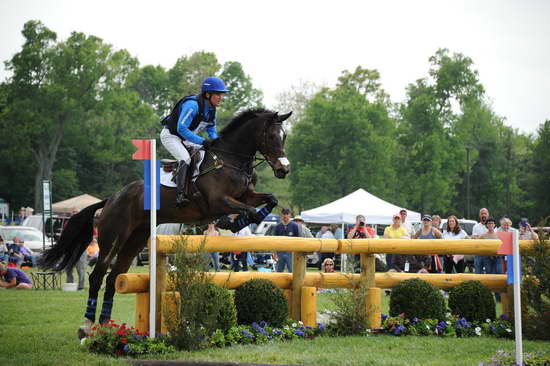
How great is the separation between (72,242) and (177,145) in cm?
211

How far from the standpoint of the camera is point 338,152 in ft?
167

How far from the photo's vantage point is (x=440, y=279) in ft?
30.8

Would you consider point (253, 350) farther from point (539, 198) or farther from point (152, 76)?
point (152, 76)

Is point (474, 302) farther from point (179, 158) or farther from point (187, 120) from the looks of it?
point (187, 120)

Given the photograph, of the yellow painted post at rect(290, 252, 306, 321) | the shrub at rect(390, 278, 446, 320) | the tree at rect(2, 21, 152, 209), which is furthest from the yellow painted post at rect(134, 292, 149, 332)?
the tree at rect(2, 21, 152, 209)

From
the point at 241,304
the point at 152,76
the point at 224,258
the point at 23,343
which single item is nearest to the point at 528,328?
the point at 241,304

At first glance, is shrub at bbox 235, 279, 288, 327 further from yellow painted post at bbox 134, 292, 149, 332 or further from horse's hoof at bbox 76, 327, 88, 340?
horse's hoof at bbox 76, 327, 88, 340

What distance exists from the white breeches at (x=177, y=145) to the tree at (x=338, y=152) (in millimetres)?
40841

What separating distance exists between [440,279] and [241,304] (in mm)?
2906

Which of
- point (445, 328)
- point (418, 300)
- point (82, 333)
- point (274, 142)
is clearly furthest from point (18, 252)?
point (445, 328)

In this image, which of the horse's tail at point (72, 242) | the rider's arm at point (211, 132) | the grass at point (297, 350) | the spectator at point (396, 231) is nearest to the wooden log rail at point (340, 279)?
the grass at point (297, 350)

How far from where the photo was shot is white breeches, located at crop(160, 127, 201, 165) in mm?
8164

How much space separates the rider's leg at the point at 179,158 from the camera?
7972 millimetres

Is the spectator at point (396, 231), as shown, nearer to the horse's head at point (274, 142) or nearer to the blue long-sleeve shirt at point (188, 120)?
the horse's head at point (274, 142)
